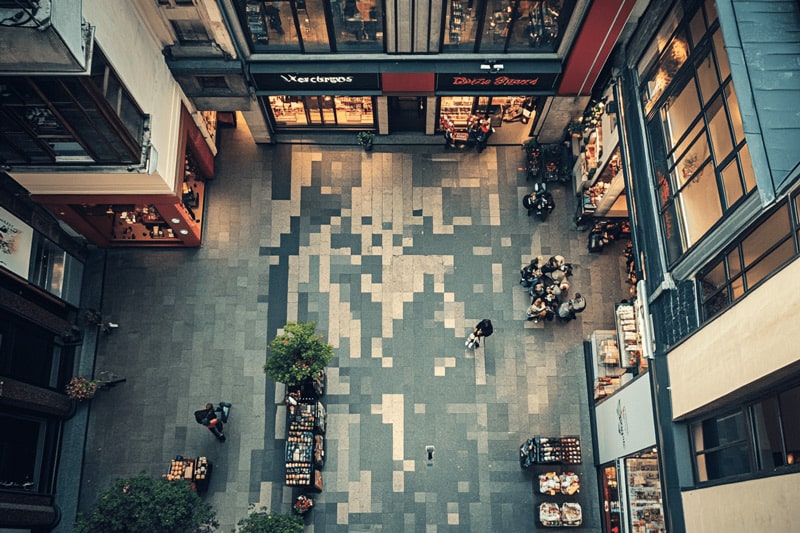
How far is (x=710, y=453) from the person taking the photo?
16.6m

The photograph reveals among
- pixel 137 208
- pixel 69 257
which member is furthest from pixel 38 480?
pixel 137 208

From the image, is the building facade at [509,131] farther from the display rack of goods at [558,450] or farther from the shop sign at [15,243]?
the display rack of goods at [558,450]

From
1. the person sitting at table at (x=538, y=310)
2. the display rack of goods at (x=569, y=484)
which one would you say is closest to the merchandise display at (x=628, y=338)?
the person sitting at table at (x=538, y=310)

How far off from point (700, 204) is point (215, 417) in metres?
17.0

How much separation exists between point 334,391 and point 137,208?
387 inches

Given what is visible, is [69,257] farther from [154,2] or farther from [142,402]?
[154,2]

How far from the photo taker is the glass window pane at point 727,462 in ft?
49.8

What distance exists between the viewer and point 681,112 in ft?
61.2

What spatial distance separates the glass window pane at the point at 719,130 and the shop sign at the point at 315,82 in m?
11.6

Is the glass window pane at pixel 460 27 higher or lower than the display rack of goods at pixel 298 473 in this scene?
higher

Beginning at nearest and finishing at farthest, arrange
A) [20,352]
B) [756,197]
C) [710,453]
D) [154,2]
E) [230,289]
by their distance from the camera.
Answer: [756,197] < [710,453] < [154,2] < [20,352] < [230,289]

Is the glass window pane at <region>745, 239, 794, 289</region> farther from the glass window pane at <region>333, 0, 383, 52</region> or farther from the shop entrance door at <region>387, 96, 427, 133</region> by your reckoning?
the shop entrance door at <region>387, 96, 427, 133</region>

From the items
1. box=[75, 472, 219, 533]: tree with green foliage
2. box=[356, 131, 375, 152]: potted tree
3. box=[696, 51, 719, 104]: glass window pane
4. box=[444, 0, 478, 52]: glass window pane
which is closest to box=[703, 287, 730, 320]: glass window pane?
box=[696, 51, 719, 104]: glass window pane

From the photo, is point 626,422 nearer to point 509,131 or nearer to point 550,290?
point 550,290
